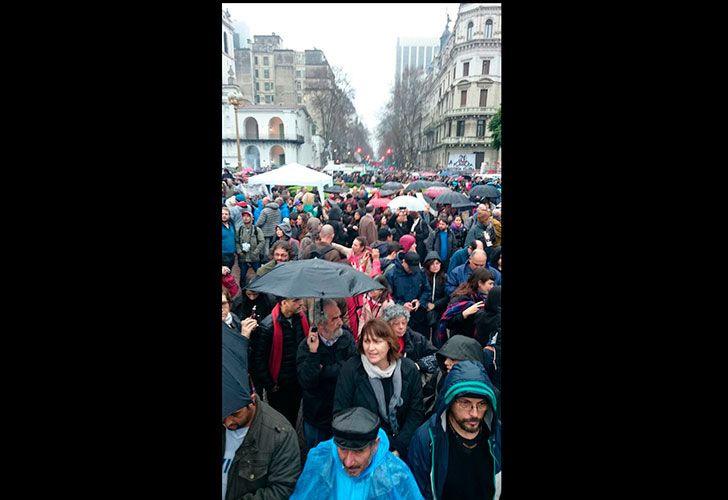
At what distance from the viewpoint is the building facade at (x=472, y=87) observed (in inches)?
1794

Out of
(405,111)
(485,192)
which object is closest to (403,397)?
(485,192)

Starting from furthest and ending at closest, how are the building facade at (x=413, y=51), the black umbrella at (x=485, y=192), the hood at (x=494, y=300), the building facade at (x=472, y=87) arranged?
the building facade at (x=413, y=51) → the building facade at (x=472, y=87) → the black umbrella at (x=485, y=192) → the hood at (x=494, y=300)

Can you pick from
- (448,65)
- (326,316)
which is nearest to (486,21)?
(448,65)

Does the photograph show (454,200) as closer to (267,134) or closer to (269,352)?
(269,352)

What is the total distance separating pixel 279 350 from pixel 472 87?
172 feet

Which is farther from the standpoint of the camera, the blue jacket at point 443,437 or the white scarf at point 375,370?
the white scarf at point 375,370

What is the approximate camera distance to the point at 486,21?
149 feet

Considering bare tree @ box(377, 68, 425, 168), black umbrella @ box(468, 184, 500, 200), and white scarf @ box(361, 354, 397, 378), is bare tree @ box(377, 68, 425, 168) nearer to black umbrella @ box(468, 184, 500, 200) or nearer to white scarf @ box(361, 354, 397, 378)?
black umbrella @ box(468, 184, 500, 200)

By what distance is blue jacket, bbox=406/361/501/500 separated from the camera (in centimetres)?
228

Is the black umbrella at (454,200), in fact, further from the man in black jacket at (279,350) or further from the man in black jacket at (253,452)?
the man in black jacket at (253,452)

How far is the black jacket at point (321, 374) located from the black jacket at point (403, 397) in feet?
0.86

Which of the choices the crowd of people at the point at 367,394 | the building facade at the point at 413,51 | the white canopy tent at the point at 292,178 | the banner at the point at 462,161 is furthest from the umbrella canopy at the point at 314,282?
the building facade at the point at 413,51
